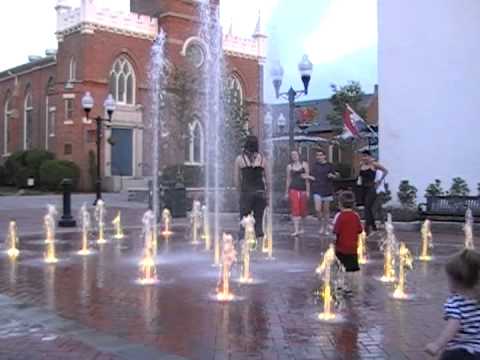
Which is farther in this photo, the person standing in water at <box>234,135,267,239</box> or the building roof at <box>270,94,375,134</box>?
the building roof at <box>270,94,375,134</box>

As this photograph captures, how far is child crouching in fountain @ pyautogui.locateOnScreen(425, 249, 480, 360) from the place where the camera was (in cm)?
350

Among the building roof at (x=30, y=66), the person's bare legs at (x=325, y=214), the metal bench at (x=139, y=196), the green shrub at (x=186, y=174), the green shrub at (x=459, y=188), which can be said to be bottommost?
the person's bare legs at (x=325, y=214)

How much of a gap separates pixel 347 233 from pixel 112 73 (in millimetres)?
34784

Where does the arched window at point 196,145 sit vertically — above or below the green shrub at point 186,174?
above

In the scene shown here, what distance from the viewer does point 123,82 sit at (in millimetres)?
40938

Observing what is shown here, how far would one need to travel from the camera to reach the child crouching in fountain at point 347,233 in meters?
7.50

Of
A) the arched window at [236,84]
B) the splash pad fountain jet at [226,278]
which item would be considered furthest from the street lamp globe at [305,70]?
the arched window at [236,84]

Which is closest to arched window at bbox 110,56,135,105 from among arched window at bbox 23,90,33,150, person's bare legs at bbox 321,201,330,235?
arched window at bbox 23,90,33,150

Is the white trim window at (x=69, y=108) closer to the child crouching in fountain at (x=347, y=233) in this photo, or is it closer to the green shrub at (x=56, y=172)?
the green shrub at (x=56, y=172)

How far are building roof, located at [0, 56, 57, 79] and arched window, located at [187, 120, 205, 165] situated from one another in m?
9.85

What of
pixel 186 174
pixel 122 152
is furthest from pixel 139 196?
pixel 122 152

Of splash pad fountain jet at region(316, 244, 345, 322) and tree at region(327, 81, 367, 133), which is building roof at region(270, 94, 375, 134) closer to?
tree at region(327, 81, 367, 133)

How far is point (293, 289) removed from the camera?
821cm

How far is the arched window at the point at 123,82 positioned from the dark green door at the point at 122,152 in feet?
6.41
